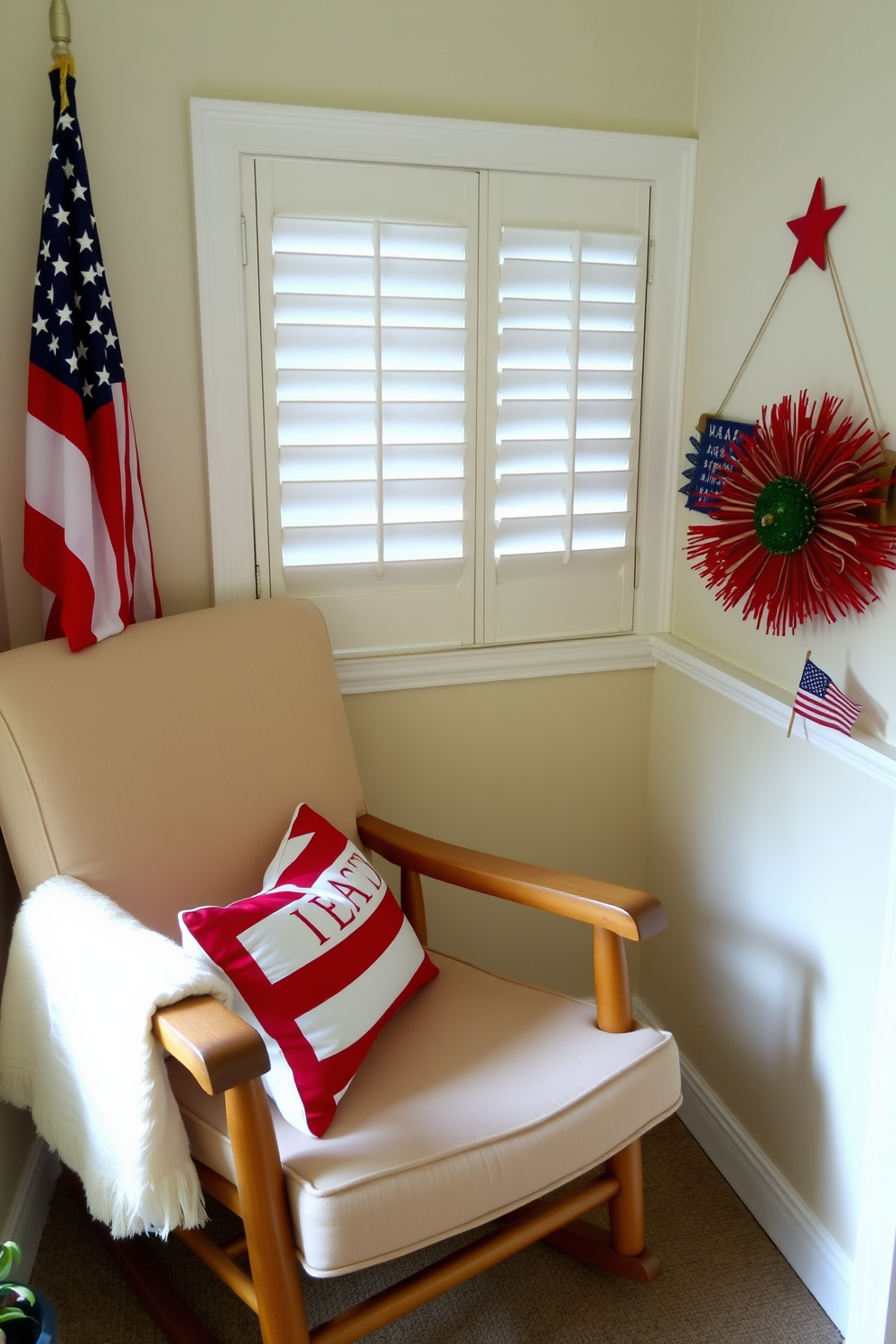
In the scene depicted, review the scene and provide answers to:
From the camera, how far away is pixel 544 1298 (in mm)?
1676

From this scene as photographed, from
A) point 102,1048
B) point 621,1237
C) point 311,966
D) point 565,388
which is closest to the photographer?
point 102,1048

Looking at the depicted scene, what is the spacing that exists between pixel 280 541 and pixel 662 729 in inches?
34.2

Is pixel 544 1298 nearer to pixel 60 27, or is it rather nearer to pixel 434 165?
pixel 434 165

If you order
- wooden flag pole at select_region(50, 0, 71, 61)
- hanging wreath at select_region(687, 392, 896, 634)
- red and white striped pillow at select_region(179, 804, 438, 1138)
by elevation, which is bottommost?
red and white striped pillow at select_region(179, 804, 438, 1138)

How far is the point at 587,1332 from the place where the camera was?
1.62m

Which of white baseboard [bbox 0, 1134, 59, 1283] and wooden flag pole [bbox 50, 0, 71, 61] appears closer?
wooden flag pole [bbox 50, 0, 71, 61]

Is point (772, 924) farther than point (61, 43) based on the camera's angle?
Yes

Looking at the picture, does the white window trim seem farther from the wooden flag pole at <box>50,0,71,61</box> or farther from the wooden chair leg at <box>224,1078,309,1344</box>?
the wooden chair leg at <box>224,1078,309,1344</box>

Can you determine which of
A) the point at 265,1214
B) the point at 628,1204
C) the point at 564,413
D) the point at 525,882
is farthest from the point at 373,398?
the point at 628,1204

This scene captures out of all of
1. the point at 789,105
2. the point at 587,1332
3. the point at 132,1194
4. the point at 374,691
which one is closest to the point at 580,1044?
the point at 587,1332

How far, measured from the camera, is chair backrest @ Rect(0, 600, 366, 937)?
1542 mm

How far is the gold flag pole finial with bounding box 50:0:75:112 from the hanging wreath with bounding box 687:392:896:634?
3.89 feet

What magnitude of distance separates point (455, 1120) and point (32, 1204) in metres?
0.86

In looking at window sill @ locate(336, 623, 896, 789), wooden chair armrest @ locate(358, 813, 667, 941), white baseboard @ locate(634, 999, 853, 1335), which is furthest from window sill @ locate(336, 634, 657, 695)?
white baseboard @ locate(634, 999, 853, 1335)
